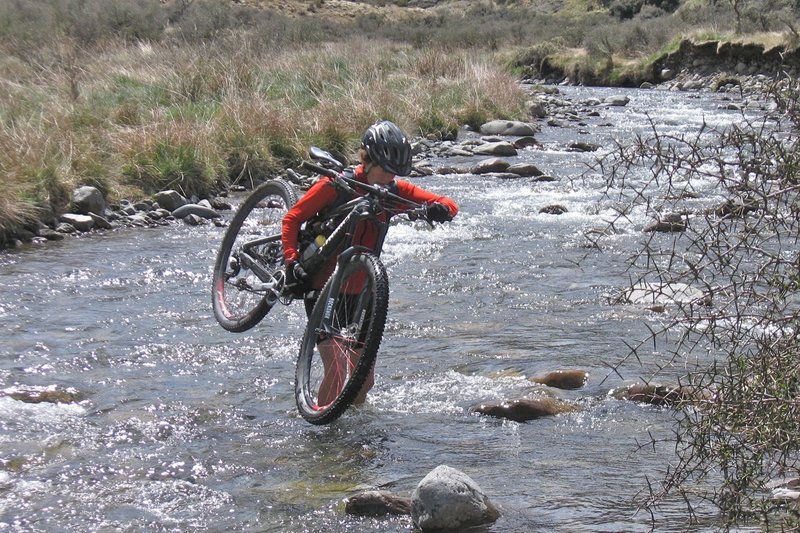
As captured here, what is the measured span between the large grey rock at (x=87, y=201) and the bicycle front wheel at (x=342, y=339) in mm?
6376

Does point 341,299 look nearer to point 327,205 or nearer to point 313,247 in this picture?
point 313,247

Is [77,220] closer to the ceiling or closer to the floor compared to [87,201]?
closer to the floor

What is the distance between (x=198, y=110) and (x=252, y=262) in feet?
Result: 28.9

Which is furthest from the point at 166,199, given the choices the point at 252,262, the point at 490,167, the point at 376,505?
the point at 376,505

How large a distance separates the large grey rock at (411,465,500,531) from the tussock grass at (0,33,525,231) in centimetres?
735

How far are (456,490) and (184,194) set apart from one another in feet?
30.6

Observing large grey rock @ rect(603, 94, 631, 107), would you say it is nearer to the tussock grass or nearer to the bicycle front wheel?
the tussock grass

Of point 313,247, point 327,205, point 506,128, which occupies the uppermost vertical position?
point 327,205

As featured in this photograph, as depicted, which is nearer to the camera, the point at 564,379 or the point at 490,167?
the point at 564,379

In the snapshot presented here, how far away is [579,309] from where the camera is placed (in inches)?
326

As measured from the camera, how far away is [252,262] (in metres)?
6.99

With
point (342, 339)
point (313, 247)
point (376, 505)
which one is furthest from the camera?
point (313, 247)

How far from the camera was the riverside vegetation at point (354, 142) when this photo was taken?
3291mm

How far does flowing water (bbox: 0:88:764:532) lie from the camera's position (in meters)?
4.50
